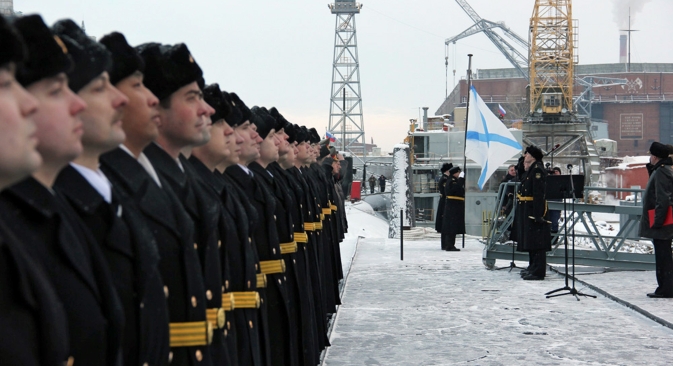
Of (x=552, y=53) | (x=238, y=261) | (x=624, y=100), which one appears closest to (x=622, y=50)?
(x=624, y=100)

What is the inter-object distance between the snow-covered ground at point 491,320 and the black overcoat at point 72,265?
5.36 meters

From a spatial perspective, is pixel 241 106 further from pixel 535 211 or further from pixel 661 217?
pixel 535 211

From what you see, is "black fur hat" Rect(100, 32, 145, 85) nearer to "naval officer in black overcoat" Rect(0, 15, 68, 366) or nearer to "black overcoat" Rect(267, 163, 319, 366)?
"naval officer in black overcoat" Rect(0, 15, 68, 366)

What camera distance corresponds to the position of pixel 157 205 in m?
3.13

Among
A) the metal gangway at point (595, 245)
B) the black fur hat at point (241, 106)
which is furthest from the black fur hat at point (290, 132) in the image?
the metal gangway at point (595, 245)

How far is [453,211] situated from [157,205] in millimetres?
15360

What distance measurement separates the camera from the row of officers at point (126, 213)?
2.07m

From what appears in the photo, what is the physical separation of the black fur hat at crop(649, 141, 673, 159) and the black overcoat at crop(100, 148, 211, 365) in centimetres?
878

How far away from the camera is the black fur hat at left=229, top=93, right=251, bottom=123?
4.88m

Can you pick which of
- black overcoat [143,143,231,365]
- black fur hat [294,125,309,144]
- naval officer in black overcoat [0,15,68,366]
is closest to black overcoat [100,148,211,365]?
black overcoat [143,143,231,365]

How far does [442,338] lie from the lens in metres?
8.80

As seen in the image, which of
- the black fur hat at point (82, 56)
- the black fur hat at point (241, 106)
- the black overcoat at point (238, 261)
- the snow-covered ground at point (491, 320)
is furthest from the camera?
the snow-covered ground at point (491, 320)

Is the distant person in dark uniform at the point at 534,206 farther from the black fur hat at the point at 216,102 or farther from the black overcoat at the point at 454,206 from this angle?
the black fur hat at the point at 216,102

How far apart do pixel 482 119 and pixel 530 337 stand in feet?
30.4
